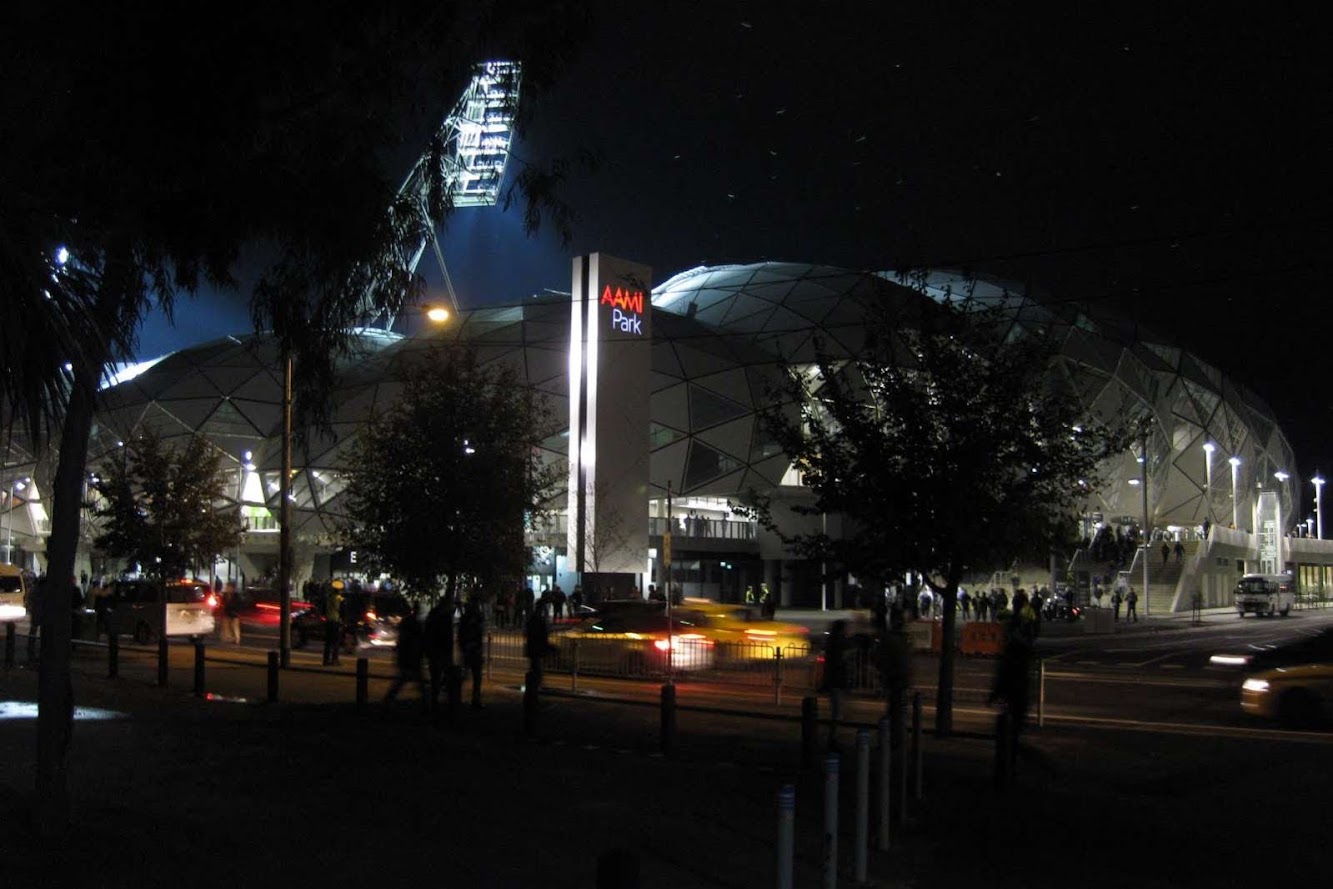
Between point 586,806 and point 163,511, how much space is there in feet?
106

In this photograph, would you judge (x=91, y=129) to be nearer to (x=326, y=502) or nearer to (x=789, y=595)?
→ (x=326, y=502)

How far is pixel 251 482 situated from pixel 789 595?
28445mm

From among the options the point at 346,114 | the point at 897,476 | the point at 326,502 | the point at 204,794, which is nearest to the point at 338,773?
the point at 204,794

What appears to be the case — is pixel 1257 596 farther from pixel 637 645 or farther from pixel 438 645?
pixel 438 645

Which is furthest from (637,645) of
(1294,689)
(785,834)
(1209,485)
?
(1209,485)

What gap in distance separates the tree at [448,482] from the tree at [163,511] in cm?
1336

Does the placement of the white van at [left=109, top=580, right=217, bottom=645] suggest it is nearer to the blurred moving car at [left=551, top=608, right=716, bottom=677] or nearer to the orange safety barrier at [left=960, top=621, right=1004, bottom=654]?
the blurred moving car at [left=551, top=608, right=716, bottom=677]

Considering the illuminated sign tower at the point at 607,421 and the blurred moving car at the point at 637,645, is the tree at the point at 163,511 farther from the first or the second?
the blurred moving car at the point at 637,645

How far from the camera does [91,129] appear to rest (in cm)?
772

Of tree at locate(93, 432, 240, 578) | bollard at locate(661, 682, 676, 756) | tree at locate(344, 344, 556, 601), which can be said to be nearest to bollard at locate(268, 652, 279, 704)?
bollard at locate(661, 682, 676, 756)

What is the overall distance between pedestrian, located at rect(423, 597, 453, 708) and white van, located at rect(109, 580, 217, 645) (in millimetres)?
16912

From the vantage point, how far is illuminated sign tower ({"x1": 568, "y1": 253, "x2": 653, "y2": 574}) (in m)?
44.4

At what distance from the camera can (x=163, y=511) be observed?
38969mm

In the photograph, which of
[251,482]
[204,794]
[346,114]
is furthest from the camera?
[251,482]
